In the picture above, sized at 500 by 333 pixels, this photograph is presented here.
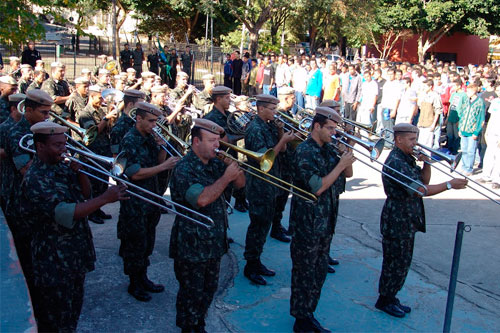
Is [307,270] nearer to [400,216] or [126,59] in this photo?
[400,216]

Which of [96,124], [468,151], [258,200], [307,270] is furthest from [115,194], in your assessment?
[468,151]

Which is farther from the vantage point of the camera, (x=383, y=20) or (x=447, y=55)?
(x=447, y=55)

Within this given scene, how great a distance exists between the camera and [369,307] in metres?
5.36

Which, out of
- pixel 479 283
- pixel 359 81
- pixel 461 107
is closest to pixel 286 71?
pixel 359 81

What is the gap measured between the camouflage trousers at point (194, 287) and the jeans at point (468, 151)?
847 cm

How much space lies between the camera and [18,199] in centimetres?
468

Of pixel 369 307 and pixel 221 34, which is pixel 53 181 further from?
pixel 221 34

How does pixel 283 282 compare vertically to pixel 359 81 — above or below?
below

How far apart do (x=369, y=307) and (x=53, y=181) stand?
3454mm

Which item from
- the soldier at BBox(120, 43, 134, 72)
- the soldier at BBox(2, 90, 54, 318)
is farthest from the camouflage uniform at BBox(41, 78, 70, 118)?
the soldier at BBox(120, 43, 134, 72)

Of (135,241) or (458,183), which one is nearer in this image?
(458,183)

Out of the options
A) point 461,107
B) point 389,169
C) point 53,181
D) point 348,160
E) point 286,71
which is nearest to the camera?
point 53,181

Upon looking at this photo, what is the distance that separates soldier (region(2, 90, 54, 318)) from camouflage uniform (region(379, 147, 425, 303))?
3392 millimetres

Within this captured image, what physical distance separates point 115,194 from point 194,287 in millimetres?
1063
